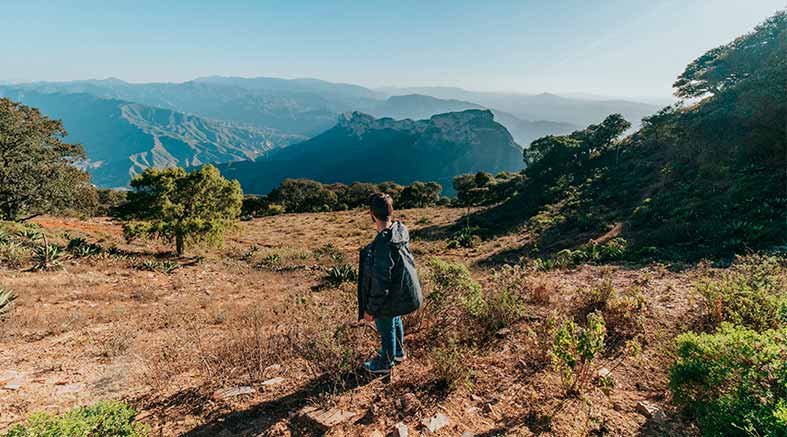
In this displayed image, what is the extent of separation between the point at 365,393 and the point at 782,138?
2379 centimetres

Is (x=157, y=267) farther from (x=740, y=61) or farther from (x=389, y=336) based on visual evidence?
(x=740, y=61)

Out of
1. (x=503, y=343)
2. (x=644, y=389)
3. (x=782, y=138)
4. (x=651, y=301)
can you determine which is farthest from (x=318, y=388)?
(x=782, y=138)

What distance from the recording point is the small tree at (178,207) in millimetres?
16188

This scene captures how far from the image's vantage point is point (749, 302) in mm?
4309

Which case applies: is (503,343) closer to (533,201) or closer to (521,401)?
(521,401)

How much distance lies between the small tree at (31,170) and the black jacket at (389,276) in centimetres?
2388

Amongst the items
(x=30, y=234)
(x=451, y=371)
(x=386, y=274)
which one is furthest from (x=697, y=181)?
(x=30, y=234)

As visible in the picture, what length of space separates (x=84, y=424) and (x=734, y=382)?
506 cm

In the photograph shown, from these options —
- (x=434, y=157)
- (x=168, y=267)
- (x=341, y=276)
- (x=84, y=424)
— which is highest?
(x=84, y=424)

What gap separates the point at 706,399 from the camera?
2777 millimetres

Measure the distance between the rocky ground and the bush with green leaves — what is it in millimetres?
148

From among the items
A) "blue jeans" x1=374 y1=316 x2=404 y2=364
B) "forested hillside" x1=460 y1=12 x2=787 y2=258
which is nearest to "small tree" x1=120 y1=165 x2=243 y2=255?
"blue jeans" x1=374 y1=316 x2=404 y2=364

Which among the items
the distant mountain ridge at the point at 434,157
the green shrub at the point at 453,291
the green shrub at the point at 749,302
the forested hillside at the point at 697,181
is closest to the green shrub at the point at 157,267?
the green shrub at the point at 453,291

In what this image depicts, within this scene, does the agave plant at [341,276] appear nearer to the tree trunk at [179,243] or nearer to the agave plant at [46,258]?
the agave plant at [46,258]
